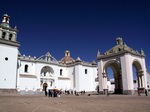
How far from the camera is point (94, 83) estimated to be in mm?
46562

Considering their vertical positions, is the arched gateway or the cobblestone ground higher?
the arched gateway

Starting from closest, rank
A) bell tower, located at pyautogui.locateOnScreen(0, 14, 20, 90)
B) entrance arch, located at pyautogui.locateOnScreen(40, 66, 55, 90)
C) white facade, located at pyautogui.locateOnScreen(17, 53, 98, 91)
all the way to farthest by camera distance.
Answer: bell tower, located at pyautogui.locateOnScreen(0, 14, 20, 90) → white facade, located at pyautogui.locateOnScreen(17, 53, 98, 91) → entrance arch, located at pyautogui.locateOnScreen(40, 66, 55, 90)

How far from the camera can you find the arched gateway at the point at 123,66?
26.6 meters

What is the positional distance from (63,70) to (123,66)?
2189 centimetres

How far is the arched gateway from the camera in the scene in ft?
87.2

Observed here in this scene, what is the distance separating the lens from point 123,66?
27.2m

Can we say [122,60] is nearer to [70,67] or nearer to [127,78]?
[127,78]

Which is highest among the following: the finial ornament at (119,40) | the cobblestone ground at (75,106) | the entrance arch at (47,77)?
the finial ornament at (119,40)

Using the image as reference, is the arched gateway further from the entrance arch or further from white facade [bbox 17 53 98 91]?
the entrance arch

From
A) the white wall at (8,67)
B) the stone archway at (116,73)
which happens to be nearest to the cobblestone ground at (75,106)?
the white wall at (8,67)

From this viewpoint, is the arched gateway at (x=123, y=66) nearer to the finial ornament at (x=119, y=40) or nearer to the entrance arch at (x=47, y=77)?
the finial ornament at (x=119, y=40)

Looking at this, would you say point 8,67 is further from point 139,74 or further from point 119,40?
A: point 139,74

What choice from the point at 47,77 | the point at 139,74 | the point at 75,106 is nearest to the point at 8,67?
the point at 47,77

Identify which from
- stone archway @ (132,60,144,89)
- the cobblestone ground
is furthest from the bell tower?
stone archway @ (132,60,144,89)
